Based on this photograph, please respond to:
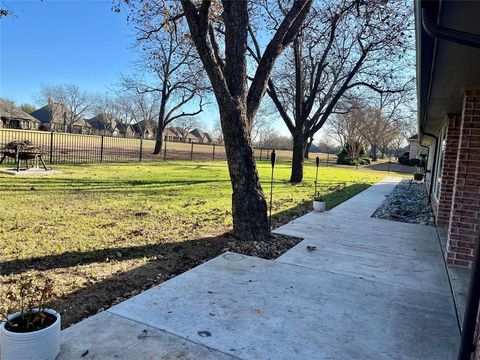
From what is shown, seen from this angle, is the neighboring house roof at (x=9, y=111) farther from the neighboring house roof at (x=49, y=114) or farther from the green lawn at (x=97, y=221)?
the green lawn at (x=97, y=221)

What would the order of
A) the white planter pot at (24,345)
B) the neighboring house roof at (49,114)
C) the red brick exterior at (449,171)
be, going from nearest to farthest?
the white planter pot at (24,345)
the red brick exterior at (449,171)
the neighboring house roof at (49,114)

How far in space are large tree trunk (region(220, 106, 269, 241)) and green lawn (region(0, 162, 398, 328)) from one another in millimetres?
751

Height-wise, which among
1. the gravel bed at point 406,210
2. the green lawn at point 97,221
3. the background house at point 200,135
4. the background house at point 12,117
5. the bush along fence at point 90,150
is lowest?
the green lawn at point 97,221

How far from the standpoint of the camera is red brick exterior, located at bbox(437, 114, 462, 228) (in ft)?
23.8

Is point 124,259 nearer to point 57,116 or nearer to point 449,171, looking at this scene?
point 449,171

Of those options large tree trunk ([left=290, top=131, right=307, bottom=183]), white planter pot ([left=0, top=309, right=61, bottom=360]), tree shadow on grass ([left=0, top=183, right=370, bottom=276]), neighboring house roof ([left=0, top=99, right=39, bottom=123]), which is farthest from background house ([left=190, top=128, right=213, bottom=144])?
white planter pot ([left=0, top=309, right=61, bottom=360])

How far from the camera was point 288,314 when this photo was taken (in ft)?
10.9

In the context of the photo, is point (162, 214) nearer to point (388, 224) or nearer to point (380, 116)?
point (388, 224)

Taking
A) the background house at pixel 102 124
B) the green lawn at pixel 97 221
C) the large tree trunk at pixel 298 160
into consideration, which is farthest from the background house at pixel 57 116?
the green lawn at pixel 97 221

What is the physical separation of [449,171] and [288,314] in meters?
5.59

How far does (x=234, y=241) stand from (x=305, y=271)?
140 centimetres

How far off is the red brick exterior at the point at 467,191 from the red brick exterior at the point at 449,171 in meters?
2.37

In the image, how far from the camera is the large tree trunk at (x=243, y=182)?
5.39m

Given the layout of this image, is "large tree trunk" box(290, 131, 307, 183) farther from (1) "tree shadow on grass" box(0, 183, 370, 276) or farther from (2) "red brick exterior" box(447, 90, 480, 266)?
(2) "red brick exterior" box(447, 90, 480, 266)
